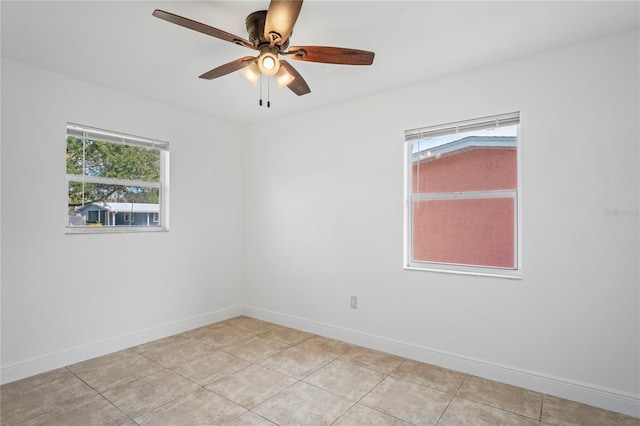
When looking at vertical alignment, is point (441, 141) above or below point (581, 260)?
above

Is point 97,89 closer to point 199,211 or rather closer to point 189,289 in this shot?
point 199,211

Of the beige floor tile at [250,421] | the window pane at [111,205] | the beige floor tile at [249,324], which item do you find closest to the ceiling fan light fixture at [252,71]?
the window pane at [111,205]

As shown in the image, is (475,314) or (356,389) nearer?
(356,389)

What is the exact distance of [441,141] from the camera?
10.1 feet

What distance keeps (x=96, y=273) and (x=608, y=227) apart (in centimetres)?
418

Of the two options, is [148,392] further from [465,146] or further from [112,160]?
[465,146]

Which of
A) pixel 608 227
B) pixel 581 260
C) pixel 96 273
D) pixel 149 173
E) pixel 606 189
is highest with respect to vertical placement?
pixel 149 173

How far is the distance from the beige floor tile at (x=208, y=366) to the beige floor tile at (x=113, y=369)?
0.23 meters

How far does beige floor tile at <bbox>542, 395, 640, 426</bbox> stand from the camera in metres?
2.10

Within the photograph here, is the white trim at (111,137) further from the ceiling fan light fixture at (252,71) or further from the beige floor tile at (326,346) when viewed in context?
the beige floor tile at (326,346)

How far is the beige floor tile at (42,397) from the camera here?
219 centimetres

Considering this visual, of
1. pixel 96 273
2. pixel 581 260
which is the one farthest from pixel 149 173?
pixel 581 260

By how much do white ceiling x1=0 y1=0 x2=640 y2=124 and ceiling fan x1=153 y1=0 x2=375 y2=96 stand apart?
18 centimetres

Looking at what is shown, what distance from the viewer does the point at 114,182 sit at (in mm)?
3320
